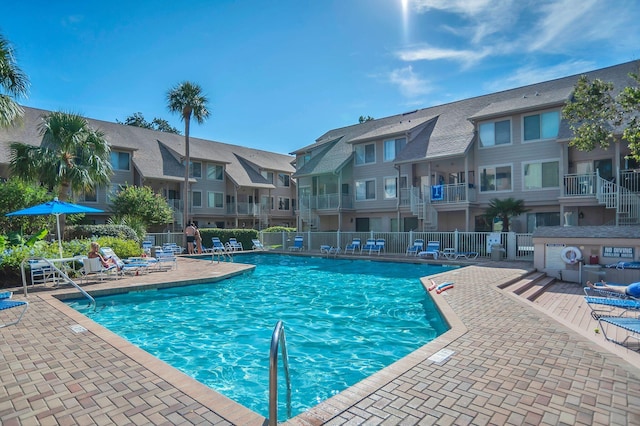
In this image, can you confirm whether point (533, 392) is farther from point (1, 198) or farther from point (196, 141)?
point (196, 141)

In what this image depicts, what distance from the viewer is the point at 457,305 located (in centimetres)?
777

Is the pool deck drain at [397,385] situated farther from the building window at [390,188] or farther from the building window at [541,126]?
the building window at [390,188]

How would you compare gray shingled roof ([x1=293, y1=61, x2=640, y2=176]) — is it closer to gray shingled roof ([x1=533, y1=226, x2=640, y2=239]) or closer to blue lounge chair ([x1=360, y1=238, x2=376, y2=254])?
blue lounge chair ([x1=360, y1=238, x2=376, y2=254])

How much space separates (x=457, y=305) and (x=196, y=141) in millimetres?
33410

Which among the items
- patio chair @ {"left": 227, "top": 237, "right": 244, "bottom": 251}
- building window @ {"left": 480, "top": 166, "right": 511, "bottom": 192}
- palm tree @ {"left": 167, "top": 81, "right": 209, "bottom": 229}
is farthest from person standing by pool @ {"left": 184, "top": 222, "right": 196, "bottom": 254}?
building window @ {"left": 480, "top": 166, "right": 511, "bottom": 192}

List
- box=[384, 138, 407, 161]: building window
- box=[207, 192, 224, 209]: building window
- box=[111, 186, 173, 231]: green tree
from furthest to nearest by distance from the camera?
box=[207, 192, 224, 209]: building window
box=[384, 138, 407, 161]: building window
box=[111, 186, 173, 231]: green tree

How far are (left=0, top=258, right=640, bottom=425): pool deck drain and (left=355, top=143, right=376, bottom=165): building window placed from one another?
2162cm

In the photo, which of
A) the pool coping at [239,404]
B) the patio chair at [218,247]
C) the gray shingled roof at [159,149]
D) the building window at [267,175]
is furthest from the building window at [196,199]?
the pool coping at [239,404]

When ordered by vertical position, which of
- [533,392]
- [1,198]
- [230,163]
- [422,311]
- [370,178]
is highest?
[230,163]

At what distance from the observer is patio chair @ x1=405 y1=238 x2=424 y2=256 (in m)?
19.7

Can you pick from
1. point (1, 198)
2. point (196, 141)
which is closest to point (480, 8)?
point (1, 198)

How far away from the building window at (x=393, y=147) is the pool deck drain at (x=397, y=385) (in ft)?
67.2

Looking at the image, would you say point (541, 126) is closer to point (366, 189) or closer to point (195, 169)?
point (366, 189)

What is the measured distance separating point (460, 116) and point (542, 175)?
734 cm
